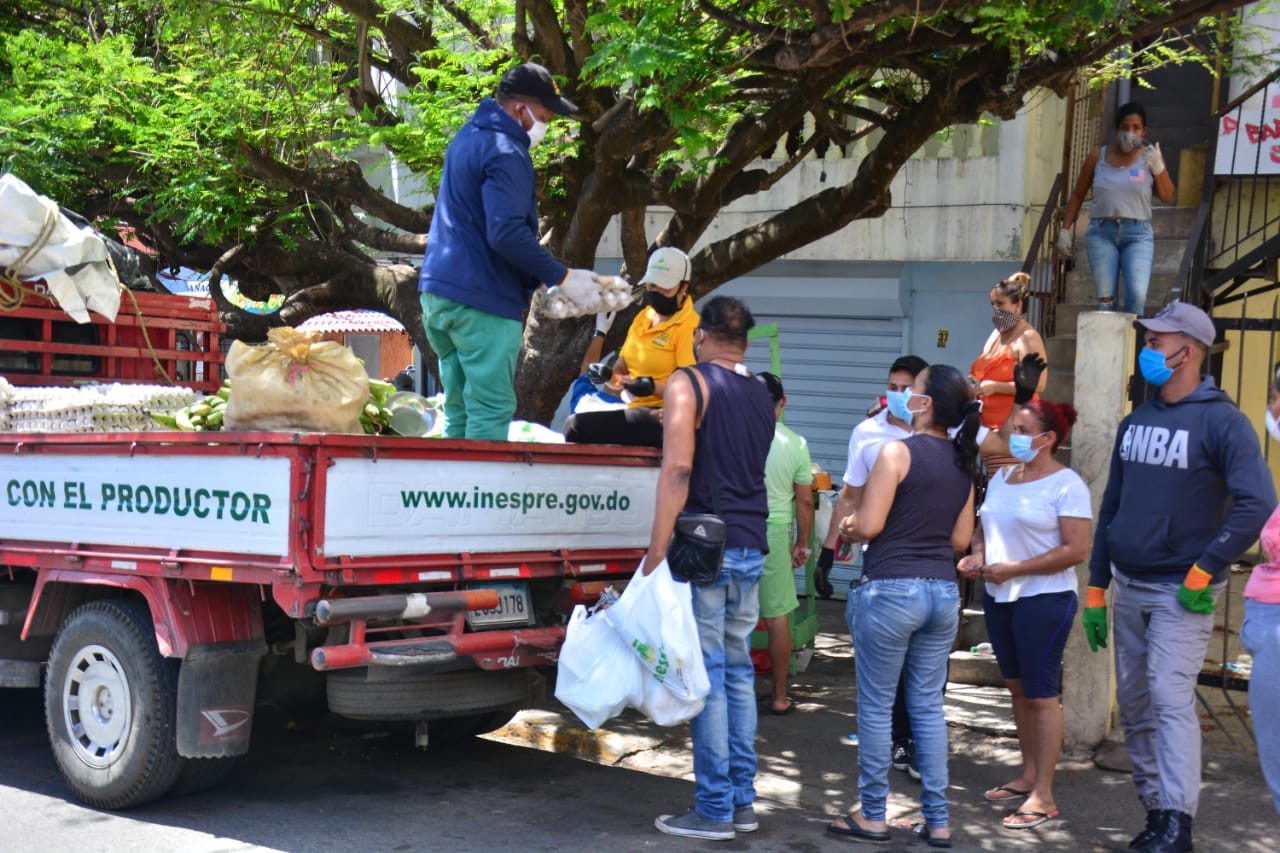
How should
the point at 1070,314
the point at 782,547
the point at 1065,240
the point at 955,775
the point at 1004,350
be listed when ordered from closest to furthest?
the point at 955,775, the point at 782,547, the point at 1004,350, the point at 1065,240, the point at 1070,314

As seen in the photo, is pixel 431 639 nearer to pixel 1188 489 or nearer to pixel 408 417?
pixel 408 417

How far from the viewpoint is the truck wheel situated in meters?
5.58

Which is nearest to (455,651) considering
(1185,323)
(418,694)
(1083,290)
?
(418,694)

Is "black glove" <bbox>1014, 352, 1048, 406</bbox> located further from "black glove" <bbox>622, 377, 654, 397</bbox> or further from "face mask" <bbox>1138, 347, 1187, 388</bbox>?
"black glove" <bbox>622, 377, 654, 397</bbox>

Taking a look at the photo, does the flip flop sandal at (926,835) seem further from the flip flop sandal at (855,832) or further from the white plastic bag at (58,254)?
the white plastic bag at (58,254)

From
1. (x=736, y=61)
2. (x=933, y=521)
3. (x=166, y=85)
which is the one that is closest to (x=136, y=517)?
(x=933, y=521)

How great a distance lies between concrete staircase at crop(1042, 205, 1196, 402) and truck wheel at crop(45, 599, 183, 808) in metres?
6.54

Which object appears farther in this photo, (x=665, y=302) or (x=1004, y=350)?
(x=1004, y=350)

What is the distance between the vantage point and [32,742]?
7.17 meters

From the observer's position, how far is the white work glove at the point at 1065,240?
10.1 metres

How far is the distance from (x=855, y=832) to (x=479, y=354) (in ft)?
8.57

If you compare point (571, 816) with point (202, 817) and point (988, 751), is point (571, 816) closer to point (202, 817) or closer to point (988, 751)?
point (202, 817)

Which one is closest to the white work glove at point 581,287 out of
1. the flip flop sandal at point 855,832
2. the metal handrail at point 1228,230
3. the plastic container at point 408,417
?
the plastic container at point 408,417

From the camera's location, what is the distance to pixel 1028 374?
7395 mm
